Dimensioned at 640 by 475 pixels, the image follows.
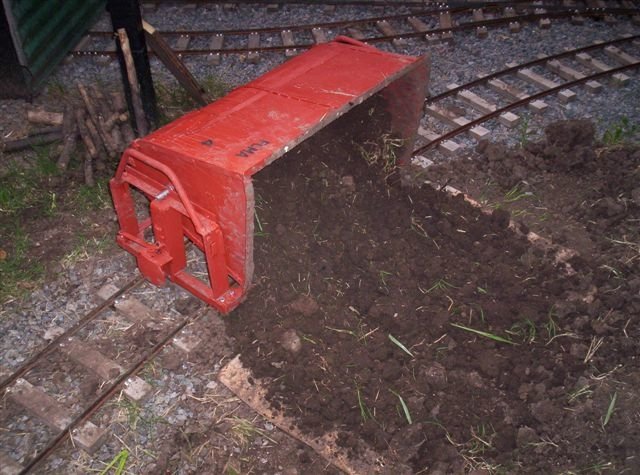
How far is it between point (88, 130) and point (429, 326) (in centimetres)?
462

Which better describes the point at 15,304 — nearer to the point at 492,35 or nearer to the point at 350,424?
the point at 350,424

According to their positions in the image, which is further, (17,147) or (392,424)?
(17,147)

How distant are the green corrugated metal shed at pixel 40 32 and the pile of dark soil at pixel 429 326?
400 centimetres

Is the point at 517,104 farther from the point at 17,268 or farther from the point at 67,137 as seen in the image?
the point at 17,268

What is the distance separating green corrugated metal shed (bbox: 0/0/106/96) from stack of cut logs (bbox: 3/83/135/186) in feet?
2.54

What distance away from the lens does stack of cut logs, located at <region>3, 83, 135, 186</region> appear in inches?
269

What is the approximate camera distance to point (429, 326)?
518 centimetres

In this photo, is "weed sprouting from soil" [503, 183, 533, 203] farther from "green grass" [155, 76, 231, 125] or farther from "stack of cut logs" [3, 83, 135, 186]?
"stack of cut logs" [3, 83, 135, 186]

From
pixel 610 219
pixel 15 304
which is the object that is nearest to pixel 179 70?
pixel 15 304

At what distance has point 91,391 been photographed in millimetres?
4793

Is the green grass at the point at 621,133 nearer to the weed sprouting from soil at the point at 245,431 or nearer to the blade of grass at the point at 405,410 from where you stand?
the blade of grass at the point at 405,410

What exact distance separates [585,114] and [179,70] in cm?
533

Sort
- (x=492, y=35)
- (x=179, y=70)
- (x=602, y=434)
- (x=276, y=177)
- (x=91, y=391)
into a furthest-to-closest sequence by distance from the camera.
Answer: (x=492, y=35)
(x=179, y=70)
(x=276, y=177)
(x=91, y=391)
(x=602, y=434)

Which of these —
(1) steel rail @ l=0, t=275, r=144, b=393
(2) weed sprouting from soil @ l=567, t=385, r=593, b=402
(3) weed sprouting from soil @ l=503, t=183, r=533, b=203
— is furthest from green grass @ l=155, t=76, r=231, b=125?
(2) weed sprouting from soil @ l=567, t=385, r=593, b=402
